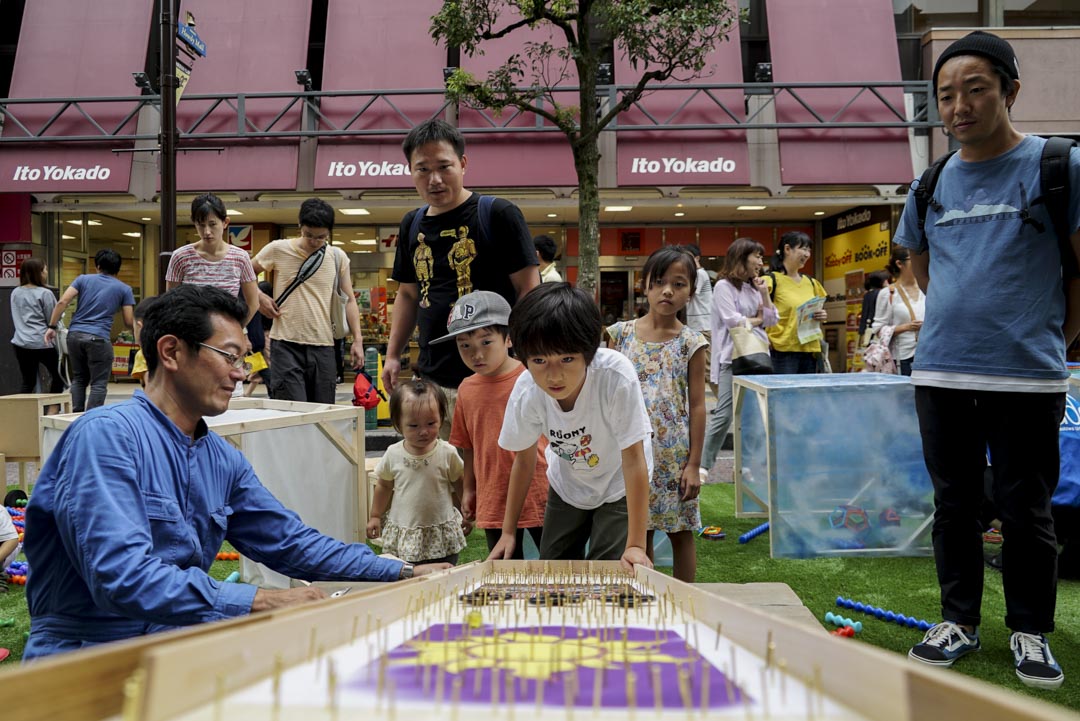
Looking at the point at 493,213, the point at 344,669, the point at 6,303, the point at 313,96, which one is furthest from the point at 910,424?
the point at 6,303

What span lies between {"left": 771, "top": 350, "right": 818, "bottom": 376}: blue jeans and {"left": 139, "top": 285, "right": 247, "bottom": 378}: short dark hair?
14.9 feet

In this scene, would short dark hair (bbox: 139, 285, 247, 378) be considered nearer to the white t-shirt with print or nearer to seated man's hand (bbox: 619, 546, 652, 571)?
the white t-shirt with print

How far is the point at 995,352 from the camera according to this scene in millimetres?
2543

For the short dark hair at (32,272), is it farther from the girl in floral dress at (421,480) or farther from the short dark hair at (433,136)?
the short dark hair at (433,136)

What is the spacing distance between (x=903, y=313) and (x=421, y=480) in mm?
4154

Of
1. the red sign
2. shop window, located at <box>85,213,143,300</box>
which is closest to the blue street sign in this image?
the red sign

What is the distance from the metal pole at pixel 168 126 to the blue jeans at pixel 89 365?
1.97m

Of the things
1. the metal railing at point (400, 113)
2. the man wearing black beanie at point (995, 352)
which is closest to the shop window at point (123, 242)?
the metal railing at point (400, 113)

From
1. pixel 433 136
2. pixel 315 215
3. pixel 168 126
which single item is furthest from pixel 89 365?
pixel 433 136

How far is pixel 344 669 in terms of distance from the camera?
108 centimetres

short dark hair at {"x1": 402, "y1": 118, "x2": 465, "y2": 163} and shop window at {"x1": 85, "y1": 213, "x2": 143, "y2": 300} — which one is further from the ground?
shop window at {"x1": 85, "y1": 213, "x2": 143, "y2": 300}

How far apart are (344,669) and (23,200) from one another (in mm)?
14498

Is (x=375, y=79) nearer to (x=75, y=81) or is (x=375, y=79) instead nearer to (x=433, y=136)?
(x=75, y=81)

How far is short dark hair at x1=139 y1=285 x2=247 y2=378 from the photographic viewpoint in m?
1.86
